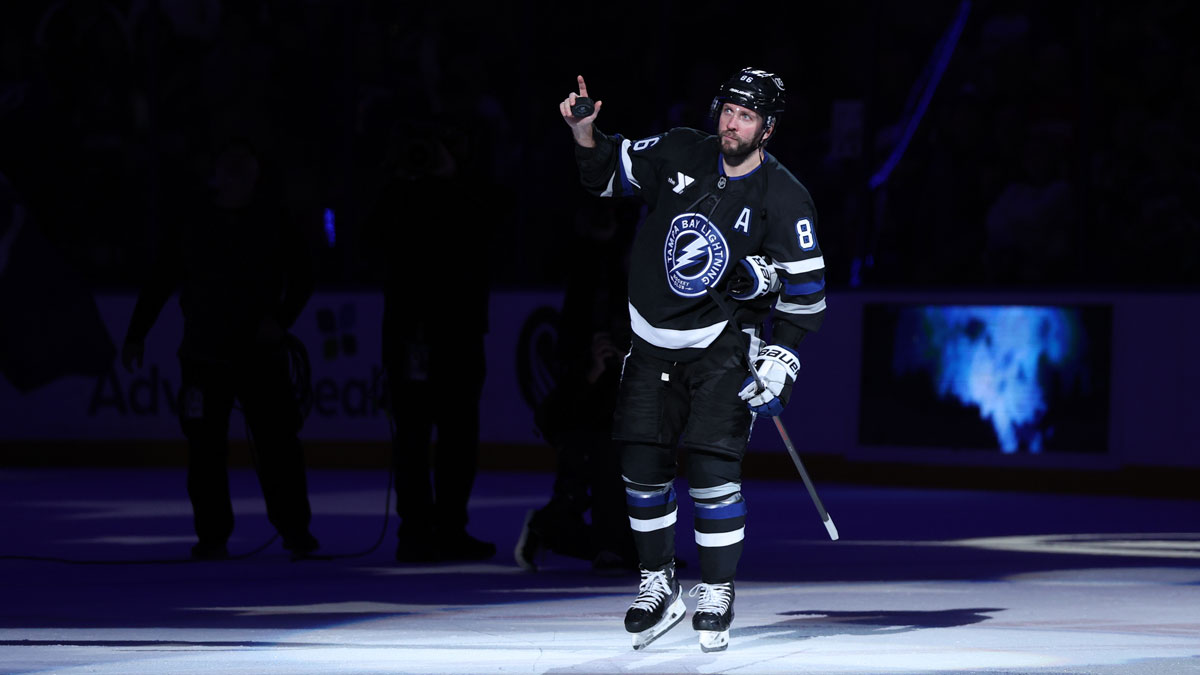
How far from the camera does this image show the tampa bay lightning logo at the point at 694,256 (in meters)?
6.16

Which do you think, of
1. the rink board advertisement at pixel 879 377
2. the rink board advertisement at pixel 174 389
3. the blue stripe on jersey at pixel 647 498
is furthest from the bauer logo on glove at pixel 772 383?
the rink board advertisement at pixel 174 389

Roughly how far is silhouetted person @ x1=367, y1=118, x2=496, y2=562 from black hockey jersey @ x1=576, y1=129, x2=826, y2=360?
2809 mm

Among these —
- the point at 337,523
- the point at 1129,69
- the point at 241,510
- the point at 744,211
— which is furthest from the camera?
the point at 1129,69

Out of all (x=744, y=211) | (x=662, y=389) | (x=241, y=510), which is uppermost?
(x=744, y=211)

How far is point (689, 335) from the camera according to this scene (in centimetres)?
622

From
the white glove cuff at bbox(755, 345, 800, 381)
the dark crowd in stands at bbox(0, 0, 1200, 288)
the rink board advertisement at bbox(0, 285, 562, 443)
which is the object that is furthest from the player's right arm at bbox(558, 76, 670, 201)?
the rink board advertisement at bbox(0, 285, 562, 443)

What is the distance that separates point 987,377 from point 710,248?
26.3 ft

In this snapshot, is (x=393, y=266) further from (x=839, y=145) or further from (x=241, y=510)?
(x=839, y=145)

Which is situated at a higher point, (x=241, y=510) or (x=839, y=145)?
(x=839, y=145)

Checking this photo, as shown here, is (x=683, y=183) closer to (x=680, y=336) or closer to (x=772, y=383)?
(x=680, y=336)

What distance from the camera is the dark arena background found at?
9.09 metres

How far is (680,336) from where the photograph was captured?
20.4 feet

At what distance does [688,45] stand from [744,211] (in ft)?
30.9

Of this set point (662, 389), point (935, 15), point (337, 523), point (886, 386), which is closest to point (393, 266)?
point (337, 523)
